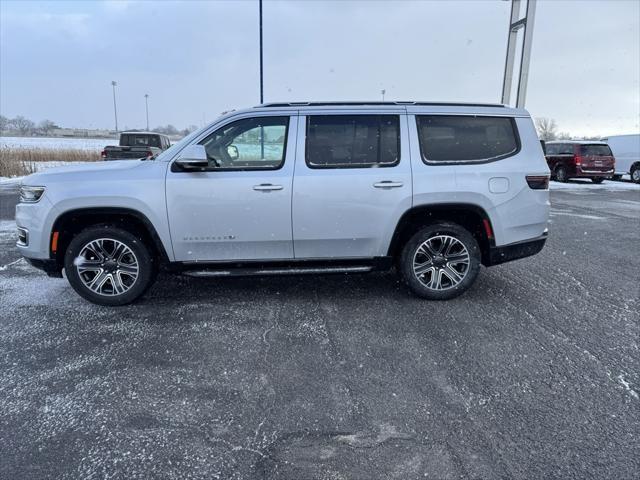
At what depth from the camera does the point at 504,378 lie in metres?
3.05

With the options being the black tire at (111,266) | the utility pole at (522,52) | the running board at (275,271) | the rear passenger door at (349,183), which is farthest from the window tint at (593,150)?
the black tire at (111,266)

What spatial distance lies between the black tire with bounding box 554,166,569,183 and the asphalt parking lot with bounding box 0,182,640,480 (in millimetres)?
16992

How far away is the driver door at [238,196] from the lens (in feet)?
13.3

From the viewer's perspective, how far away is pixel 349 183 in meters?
4.15

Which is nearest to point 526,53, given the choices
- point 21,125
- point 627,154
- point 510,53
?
point 510,53

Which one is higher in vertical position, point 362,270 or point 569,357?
point 362,270

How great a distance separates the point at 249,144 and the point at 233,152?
0.18 meters

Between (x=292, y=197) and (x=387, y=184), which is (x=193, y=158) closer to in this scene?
(x=292, y=197)

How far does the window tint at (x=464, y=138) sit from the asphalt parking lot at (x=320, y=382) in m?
1.54

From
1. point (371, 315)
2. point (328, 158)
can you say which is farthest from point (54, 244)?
point (371, 315)

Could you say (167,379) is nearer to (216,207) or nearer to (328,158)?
(216,207)

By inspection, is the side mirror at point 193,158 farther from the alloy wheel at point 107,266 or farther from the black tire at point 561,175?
the black tire at point 561,175

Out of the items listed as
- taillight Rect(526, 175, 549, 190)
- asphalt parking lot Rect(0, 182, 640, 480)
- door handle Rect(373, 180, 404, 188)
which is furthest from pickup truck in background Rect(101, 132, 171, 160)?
taillight Rect(526, 175, 549, 190)

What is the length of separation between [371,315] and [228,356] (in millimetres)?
1475
